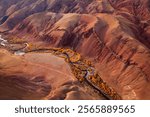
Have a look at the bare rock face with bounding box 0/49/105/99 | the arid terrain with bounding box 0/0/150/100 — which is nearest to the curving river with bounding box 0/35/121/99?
the arid terrain with bounding box 0/0/150/100

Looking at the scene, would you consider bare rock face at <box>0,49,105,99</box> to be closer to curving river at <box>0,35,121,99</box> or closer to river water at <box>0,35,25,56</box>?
curving river at <box>0,35,121,99</box>

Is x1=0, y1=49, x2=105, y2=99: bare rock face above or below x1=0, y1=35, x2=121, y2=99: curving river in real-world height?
above

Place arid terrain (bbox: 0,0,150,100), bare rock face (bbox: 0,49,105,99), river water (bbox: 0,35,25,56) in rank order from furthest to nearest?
river water (bbox: 0,35,25,56) → arid terrain (bbox: 0,0,150,100) → bare rock face (bbox: 0,49,105,99)

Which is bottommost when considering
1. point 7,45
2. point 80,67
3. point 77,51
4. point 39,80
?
point 7,45

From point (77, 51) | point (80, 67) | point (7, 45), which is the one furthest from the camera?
point (7, 45)

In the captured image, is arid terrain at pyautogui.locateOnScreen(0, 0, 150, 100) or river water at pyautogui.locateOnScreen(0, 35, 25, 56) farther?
river water at pyautogui.locateOnScreen(0, 35, 25, 56)

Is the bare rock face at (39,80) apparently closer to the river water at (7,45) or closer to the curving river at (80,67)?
the curving river at (80,67)

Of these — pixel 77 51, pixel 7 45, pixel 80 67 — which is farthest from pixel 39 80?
pixel 7 45

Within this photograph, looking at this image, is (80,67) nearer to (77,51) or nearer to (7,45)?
(77,51)

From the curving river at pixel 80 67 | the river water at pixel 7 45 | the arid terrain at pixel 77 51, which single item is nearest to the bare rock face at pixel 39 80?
the arid terrain at pixel 77 51
